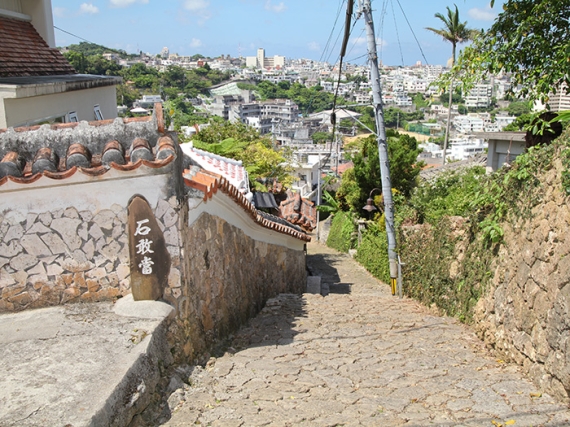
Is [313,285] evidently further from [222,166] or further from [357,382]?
[357,382]

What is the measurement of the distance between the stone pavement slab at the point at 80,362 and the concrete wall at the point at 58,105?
451 centimetres

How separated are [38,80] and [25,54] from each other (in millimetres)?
2004

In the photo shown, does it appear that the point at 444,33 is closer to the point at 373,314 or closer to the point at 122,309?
the point at 373,314

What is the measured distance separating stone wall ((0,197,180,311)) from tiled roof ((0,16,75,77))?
5.94 m

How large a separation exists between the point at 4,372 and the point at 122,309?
1320 mm

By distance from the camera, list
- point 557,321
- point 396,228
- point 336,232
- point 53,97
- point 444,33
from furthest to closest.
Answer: point 444,33 → point 336,232 → point 396,228 → point 53,97 → point 557,321

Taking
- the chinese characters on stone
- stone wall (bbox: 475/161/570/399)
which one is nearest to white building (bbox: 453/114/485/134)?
stone wall (bbox: 475/161/570/399)

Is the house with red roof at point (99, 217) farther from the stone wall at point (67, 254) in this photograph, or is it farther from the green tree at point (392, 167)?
the green tree at point (392, 167)

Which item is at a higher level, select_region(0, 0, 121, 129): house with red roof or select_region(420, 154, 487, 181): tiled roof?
select_region(0, 0, 121, 129): house with red roof

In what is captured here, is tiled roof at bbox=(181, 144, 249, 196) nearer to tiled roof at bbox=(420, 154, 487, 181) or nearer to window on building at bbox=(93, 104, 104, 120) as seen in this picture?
window on building at bbox=(93, 104, 104, 120)

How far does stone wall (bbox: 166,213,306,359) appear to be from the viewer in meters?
5.84

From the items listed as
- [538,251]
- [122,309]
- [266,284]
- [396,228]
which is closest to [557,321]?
[538,251]

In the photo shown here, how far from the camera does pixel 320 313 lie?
30.8 ft

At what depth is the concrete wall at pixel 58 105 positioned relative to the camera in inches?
349
